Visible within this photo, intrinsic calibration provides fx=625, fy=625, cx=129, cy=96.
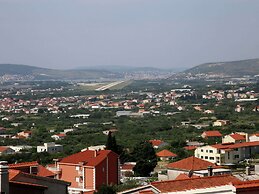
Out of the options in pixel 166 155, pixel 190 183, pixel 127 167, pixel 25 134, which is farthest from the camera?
pixel 25 134

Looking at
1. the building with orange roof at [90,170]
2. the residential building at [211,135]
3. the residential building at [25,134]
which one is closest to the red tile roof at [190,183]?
the building with orange roof at [90,170]

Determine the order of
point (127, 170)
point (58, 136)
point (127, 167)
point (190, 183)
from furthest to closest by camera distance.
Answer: point (58, 136) → point (127, 167) → point (127, 170) → point (190, 183)

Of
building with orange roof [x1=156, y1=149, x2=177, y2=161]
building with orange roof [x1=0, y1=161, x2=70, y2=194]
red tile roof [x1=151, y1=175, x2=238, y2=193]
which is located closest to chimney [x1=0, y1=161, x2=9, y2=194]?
building with orange roof [x1=0, y1=161, x2=70, y2=194]

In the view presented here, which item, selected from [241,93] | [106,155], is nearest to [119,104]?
[241,93]

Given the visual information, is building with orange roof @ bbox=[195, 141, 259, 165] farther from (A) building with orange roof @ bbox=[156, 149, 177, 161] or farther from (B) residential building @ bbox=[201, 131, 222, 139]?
(B) residential building @ bbox=[201, 131, 222, 139]

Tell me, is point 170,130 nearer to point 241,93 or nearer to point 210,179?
point 210,179

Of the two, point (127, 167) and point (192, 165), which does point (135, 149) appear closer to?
point (127, 167)

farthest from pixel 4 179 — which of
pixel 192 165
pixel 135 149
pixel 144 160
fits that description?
pixel 135 149

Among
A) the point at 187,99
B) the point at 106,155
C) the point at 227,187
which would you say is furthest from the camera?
the point at 187,99
